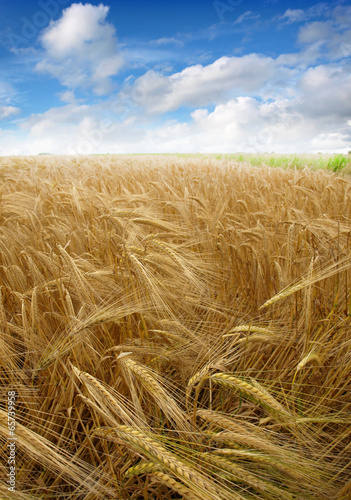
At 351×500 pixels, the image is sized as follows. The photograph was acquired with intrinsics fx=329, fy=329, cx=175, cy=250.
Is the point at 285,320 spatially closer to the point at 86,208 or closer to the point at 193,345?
the point at 193,345

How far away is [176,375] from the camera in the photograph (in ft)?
4.22

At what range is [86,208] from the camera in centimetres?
275

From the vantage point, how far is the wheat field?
730 mm

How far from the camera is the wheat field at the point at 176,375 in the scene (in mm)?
730

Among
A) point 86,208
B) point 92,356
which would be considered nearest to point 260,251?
point 92,356

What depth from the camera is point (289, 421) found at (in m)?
0.79

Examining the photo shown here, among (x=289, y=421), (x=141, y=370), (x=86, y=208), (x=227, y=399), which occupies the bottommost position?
(x=227, y=399)

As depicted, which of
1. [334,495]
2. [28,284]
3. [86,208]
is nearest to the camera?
[334,495]

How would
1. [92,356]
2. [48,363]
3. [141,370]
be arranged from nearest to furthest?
1. [141,370]
2. [48,363]
3. [92,356]

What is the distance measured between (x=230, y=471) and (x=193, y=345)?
44 cm

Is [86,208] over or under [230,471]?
over

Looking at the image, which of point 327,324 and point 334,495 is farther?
point 327,324

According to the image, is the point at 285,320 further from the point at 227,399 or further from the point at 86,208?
the point at 86,208

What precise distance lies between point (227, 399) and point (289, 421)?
0.34 metres
